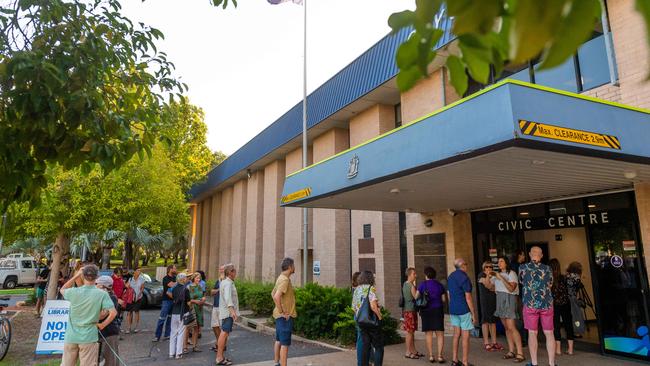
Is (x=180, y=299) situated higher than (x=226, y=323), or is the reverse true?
(x=180, y=299)

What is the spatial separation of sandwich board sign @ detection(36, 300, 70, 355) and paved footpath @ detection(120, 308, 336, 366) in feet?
4.50

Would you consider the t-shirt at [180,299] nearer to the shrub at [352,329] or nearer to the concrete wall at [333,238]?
the shrub at [352,329]

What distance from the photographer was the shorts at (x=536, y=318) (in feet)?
22.9

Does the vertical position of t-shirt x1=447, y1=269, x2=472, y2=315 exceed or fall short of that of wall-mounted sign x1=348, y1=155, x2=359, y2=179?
it falls short

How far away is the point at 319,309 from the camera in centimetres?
1088

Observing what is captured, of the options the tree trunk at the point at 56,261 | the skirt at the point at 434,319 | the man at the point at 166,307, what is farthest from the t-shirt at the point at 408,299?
the tree trunk at the point at 56,261

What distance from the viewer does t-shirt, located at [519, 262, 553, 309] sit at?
23.1 feet

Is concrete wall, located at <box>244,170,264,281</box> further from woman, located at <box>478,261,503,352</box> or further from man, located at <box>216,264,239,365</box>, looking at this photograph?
woman, located at <box>478,261,503,352</box>

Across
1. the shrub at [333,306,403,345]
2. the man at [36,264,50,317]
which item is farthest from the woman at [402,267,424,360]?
the man at [36,264,50,317]

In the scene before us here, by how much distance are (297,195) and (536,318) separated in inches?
217

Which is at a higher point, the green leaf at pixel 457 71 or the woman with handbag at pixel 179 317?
the green leaf at pixel 457 71

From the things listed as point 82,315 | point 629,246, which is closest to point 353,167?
point 82,315

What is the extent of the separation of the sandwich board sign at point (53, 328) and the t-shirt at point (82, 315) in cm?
358

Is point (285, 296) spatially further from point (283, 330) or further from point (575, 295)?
point (575, 295)
